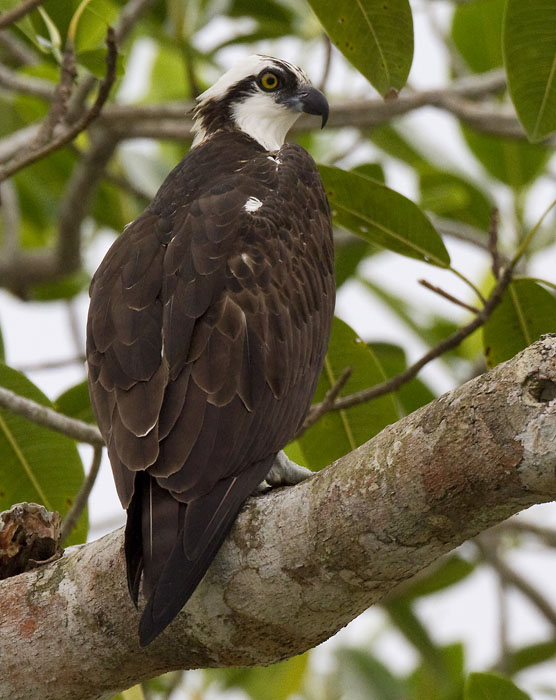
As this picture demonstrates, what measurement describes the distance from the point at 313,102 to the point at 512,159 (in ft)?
6.91

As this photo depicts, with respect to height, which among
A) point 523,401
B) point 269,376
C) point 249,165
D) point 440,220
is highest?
point 523,401

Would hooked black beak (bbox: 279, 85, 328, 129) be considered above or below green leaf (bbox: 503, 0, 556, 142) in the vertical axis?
below

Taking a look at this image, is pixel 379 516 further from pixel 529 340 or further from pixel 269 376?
pixel 529 340

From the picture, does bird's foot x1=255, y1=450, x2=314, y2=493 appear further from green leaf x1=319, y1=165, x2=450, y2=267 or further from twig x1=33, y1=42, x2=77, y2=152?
twig x1=33, y1=42, x2=77, y2=152

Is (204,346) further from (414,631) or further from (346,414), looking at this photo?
(414,631)

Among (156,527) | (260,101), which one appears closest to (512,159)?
(260,101)

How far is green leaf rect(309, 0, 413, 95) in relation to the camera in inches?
164

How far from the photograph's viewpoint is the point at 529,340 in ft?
14.2

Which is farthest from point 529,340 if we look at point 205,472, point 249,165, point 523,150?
point 523,150

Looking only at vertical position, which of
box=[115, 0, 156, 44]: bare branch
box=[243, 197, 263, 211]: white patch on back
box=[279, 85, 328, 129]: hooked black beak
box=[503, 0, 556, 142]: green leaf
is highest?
box=[503, 0, 556, 142]: green leaf

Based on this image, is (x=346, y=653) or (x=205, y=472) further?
(x=346, y=653)

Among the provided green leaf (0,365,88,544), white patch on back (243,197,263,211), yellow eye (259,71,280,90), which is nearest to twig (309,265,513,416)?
white patch on back (243,197,263,211)

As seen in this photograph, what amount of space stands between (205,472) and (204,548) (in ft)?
0.92

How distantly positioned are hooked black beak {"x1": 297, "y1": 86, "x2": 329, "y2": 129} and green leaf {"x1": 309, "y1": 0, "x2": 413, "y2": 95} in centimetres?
82
